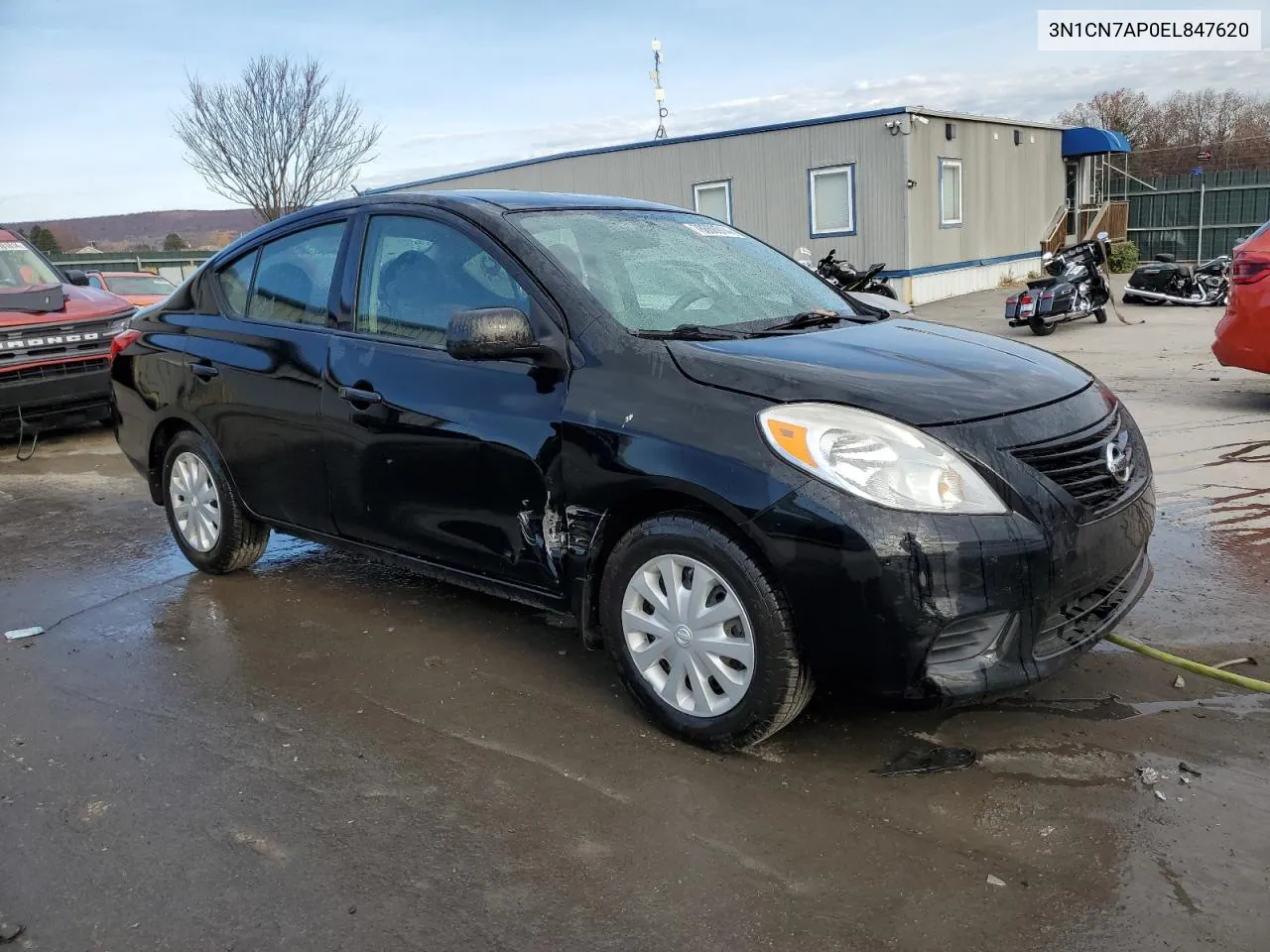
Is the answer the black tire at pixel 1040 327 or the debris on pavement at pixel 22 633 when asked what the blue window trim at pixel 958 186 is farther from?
the debris on pavement at pixel 22 633

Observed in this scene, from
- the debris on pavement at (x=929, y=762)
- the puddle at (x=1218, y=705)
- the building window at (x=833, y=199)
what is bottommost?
the puddle at (x=1218, y=705)

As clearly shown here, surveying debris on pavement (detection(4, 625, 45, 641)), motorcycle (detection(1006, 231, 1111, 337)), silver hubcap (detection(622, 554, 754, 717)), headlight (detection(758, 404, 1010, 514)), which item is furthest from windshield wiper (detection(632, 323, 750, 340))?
motorcycle (detection(1006, 231, 1111, 337))

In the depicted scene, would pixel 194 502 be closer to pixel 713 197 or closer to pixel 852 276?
pixel 852 276

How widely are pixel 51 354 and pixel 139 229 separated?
39.9 meters

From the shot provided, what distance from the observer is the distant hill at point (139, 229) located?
3912 cm

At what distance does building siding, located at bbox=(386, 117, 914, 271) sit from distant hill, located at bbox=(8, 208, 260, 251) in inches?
804

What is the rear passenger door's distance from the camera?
14.6ft

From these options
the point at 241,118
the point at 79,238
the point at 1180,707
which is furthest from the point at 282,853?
the point at 79,238

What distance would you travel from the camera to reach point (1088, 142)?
26.9m

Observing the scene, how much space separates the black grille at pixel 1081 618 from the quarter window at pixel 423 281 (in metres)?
1.97

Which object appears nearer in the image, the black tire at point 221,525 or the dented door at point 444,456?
the dented door at point 444,456

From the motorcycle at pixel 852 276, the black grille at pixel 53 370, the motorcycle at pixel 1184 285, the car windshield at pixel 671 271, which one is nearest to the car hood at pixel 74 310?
the black grille at pixel 53 370

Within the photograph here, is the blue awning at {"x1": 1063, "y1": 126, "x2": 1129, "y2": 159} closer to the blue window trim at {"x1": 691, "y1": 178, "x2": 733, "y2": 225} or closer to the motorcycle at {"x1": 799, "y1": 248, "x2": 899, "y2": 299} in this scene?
the blue window trim at {"x1": 691, "y1": 178, "x2": 733, "y2": 225}

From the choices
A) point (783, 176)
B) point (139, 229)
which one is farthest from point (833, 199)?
point (139, 229)
